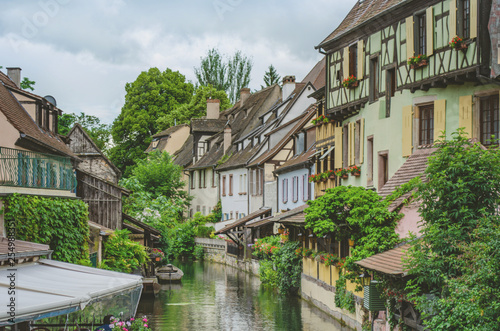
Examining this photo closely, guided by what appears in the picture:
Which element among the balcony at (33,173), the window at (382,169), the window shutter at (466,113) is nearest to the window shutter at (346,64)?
the window at (382,169)

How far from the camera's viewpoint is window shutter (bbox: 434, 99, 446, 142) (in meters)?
20.6

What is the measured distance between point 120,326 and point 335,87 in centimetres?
1573

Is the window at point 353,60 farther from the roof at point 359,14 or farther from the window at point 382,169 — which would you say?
the window at point 382,169

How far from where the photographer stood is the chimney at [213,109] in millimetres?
61500

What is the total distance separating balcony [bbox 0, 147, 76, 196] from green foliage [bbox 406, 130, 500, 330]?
9.13 m

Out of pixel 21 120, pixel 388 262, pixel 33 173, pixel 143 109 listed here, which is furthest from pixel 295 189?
pixel 143 109

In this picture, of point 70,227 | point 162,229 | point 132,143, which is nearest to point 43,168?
point 70,227

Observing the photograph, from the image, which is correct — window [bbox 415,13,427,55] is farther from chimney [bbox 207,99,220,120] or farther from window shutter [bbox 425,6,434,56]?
chimney [bbox 207,99,220,120]

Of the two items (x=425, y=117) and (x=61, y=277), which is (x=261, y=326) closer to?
(x=425, y=117)

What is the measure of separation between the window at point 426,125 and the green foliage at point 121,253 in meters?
11.5

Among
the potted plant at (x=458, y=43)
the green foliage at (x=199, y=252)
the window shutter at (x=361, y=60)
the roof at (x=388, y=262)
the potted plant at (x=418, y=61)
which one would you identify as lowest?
the green foliage at (x=199, y=252)

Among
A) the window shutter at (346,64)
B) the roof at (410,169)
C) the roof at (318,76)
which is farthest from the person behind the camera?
the roof at (318,76)

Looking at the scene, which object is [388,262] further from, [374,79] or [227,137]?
[227,137]

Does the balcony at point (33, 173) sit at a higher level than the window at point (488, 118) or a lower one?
lower
